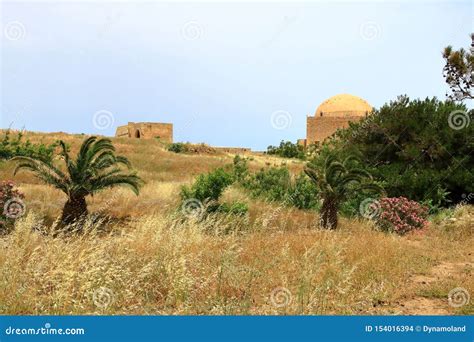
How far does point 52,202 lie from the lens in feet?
49.0

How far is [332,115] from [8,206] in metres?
34.5

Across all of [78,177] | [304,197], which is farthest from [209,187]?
[78,177]

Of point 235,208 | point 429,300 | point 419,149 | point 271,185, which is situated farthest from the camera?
point 271,185

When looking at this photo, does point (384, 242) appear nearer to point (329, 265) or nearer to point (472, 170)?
point (329, 265)

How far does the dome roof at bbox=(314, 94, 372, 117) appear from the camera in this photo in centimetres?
4269

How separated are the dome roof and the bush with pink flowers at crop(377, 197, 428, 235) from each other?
3043cm

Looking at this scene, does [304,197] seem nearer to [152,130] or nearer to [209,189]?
[209,189]

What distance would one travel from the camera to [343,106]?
144ft

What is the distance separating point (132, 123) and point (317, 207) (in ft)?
106

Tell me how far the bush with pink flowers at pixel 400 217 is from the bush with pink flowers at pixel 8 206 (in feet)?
30.2

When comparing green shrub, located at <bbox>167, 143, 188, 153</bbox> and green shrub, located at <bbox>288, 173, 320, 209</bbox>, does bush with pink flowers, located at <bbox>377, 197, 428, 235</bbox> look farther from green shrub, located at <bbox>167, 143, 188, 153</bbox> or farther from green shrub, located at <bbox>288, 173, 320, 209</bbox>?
green shrub, located at <bbox>167, 143, 188, 153</bbox>

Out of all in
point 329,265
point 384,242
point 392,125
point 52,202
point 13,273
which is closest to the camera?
point 13,273

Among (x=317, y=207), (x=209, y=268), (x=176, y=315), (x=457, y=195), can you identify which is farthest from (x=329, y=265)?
(x=457, y=195)

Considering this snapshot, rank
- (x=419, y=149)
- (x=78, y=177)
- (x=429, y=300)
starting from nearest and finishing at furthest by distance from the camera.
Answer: (x=429, y=300), (x=78, y=177), (x=419, y=149)
